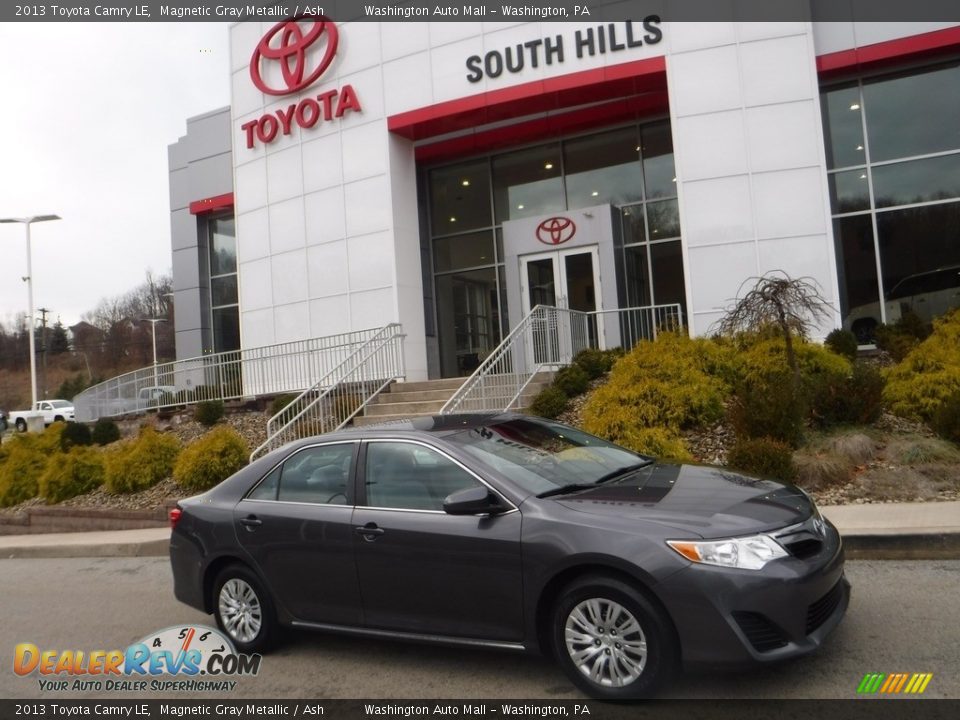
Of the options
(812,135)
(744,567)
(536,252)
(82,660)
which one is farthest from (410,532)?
(536,252)

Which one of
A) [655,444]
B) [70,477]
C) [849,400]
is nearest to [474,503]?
[655,444]

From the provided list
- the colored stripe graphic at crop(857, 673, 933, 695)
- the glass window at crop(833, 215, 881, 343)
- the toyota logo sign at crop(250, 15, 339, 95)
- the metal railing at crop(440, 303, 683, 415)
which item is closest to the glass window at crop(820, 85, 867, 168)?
the glass window at crop(833, 215, 881, 343)

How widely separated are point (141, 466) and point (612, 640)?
10.7 meters

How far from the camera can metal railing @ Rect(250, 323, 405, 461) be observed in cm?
1253

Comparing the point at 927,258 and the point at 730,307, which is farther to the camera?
the point at 927,258

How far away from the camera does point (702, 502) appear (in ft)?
13.7

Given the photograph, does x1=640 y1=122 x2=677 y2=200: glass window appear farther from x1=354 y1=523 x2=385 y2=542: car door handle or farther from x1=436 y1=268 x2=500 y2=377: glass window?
x1=354 y1=523 x2=385 y2=542: car door handle

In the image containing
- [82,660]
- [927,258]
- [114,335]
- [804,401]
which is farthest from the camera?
[114,335]

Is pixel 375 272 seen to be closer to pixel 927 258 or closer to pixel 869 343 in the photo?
pixel 869 343

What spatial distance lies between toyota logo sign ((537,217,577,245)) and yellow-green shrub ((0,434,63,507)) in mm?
10619

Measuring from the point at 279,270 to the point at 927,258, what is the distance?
1392 centimetres

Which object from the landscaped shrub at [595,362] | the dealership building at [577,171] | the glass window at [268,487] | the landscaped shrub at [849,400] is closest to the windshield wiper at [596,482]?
the glass window at [268,487]

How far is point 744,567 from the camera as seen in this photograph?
12.3ft

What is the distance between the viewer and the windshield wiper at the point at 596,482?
175 inches
